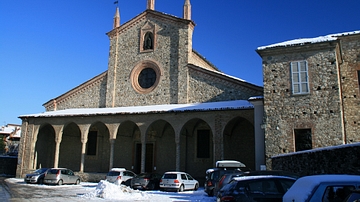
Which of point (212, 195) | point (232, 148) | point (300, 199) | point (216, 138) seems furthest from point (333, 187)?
point (232, 148)

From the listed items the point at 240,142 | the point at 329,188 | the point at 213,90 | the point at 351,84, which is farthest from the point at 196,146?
the point at 329,188

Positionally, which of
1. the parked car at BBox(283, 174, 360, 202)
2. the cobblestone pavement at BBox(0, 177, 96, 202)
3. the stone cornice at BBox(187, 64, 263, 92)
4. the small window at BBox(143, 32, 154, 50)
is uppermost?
the small window at BBox(143, 32, 154, 50)

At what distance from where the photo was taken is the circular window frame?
81.5 feet

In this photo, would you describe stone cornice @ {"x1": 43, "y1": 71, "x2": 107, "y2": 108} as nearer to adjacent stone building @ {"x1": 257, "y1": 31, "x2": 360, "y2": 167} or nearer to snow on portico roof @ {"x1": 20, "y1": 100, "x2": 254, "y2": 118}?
snow on portico roof @ {"x1": 20, "y1": 100, "x2": 254, "y2": 118}

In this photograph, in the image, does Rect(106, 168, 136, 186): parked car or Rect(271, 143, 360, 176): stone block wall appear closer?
Rect(271, 143, 360, 176): stone block wall

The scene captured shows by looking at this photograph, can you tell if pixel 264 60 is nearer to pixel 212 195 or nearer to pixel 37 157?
pixel 212 195

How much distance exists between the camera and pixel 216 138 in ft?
66.5

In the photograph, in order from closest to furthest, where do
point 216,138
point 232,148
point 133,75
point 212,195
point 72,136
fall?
point 212,195 < point 216,138 < point 232,148 < point 133,75 < point 72,136

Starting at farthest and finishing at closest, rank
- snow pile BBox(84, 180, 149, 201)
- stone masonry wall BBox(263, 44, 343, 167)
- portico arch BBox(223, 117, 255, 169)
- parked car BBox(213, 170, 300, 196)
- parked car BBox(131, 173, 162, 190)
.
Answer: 1. portico arch BBox(223, 117, 255, 169)
2. parked car BBox(131, 173, 162, 190)
3. stone masonry wall BBox(263, 44, 343, 167)
4. snow pile BBox(84, 180, 149, 201)
5. parked car BBox(213, 170, 300, 196)

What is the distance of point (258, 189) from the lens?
7527mm

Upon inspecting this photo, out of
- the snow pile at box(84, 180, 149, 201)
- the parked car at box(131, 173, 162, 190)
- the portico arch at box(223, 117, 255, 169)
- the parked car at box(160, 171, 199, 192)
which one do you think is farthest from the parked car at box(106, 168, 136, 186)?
the portico arch at box(223, 117, 255, 169)

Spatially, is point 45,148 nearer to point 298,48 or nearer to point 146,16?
point 146,16

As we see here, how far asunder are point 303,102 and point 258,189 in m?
9.09

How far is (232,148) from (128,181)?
758 centimetres
